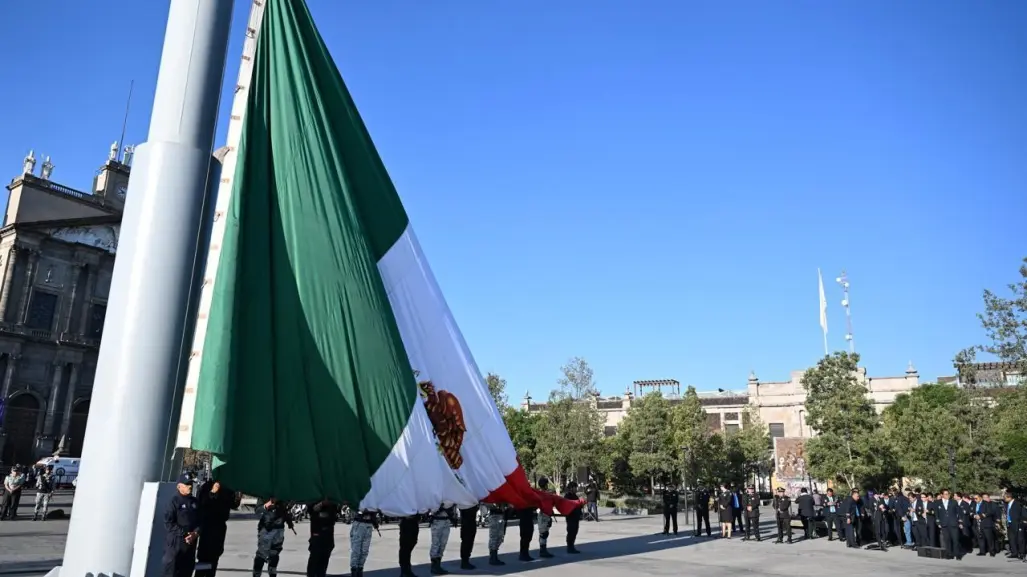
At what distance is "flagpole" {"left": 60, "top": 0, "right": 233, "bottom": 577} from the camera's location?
5180mm

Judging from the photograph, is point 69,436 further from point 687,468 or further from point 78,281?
point 687,468

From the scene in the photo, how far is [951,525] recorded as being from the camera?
1884 cm

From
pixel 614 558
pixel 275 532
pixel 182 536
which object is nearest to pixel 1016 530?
pixel 614 558

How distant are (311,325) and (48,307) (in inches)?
2048

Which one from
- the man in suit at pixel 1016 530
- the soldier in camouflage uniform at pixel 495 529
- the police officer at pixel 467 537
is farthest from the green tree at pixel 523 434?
the police officer at pixel 467 537

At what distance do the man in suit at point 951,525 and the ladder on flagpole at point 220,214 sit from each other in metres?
20.2

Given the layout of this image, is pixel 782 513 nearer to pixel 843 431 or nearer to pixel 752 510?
pixel 752 510

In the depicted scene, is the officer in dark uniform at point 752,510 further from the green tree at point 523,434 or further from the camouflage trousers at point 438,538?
the green tree at point 523,434

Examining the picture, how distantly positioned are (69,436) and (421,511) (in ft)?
161

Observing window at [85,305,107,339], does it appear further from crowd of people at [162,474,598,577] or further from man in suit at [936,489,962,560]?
man in suit at [936,489,962,560]

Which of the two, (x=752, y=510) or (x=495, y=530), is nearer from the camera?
(x=495, y=530)

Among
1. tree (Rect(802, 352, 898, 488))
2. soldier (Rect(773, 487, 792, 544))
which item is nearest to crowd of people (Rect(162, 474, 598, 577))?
soldier (Rect(773, 487, 792, 544))

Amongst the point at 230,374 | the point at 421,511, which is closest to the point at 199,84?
the point at 230,374

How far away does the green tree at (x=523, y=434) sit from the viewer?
173ft
